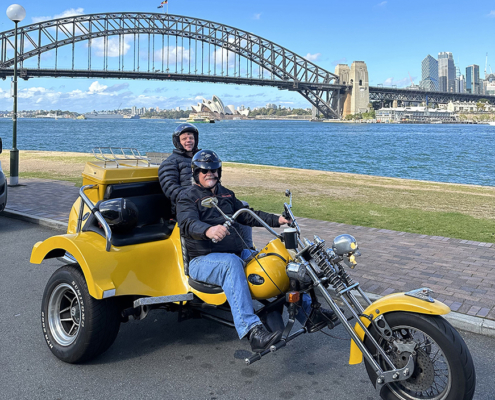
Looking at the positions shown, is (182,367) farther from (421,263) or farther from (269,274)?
(421,263)

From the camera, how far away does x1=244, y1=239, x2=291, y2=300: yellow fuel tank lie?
124 inches

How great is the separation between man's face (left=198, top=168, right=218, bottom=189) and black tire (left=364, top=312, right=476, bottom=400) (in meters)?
1.45

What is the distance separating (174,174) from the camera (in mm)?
4496

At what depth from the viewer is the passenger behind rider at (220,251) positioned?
3084 millimetres

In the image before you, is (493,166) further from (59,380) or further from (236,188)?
(59,380)

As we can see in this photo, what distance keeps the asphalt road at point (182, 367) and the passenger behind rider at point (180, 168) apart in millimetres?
863

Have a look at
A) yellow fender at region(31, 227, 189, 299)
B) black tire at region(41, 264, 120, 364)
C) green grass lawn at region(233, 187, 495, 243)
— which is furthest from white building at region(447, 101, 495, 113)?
black tire at region(41, 264, 120, 364)

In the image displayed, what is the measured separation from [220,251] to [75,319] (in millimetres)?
1113

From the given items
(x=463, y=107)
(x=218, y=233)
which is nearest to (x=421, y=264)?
(x=218, y=233)

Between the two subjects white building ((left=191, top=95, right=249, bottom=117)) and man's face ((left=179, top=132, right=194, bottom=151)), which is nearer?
man's face ((left=179, top=132, right=194, bottom=151))

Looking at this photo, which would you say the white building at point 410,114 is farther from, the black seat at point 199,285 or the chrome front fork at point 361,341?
the chrome front fork at point 361,341

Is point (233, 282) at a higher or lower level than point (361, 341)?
higher

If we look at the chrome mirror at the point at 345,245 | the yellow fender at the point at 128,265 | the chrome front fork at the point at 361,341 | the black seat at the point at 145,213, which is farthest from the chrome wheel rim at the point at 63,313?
the chrome mirror at the point at 345,245

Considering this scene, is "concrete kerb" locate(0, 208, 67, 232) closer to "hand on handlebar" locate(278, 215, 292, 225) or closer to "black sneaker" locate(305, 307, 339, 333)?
"hand on handlebar" locate(278, 215, 292, 225)
